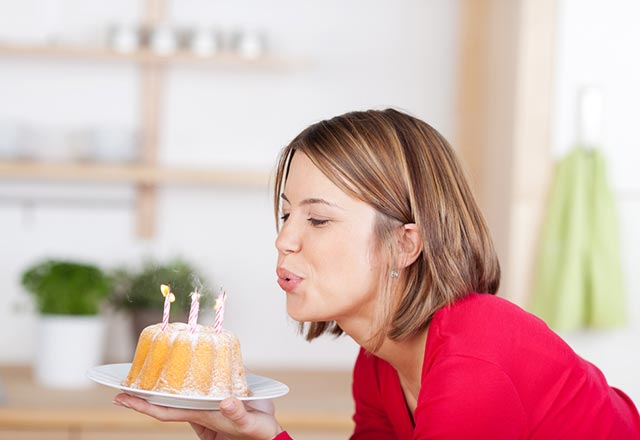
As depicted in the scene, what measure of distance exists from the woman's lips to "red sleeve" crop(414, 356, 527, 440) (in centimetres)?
25

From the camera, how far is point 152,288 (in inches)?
106

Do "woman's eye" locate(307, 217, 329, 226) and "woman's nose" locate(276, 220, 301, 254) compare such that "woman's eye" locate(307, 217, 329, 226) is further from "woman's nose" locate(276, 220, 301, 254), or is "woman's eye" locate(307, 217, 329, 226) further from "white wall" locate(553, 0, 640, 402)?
"white wall" locate(553, 0, 640, 402)

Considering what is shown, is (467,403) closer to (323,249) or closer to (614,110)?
(323,249)

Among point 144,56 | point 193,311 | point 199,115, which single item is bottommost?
point 193,311

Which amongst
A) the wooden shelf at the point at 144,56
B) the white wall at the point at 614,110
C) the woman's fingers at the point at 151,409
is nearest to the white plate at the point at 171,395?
the woman's fingers at the point at 151,409

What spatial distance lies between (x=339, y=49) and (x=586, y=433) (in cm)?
187

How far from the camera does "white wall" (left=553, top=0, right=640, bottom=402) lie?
2367 mm

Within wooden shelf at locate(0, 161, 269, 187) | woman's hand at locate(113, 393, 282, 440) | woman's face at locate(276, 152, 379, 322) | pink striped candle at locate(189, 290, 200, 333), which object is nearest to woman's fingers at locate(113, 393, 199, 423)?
woman's hand at locate(113, 393, 282, 440)

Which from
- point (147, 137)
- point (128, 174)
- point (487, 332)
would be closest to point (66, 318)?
point (128, 174)

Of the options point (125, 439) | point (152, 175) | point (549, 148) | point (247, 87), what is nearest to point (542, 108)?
point (549, 148)

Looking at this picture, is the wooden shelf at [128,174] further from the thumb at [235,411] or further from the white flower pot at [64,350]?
the thumb at [235,411]

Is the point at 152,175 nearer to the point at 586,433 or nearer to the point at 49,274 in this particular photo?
the point at 49,274

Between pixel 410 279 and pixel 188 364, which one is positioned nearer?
pixel 188 364

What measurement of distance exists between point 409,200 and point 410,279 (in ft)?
0.41
